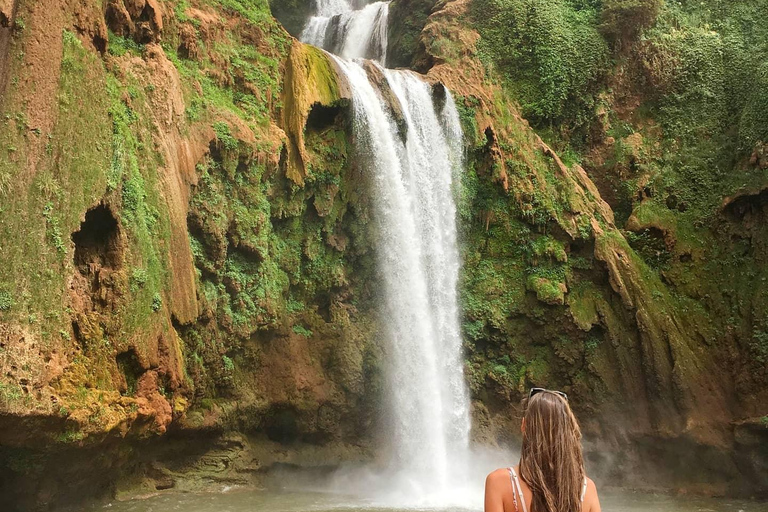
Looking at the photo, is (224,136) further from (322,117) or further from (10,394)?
(10,394)

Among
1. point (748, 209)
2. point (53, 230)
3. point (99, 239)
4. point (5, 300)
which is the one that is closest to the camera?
point (5, 300)

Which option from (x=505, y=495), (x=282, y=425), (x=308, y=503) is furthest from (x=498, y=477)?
(x=282, y=425)

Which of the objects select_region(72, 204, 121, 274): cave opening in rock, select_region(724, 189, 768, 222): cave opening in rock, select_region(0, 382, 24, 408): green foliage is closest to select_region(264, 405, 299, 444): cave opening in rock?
select_region(72, 204, 121, 274): cave opening in rock

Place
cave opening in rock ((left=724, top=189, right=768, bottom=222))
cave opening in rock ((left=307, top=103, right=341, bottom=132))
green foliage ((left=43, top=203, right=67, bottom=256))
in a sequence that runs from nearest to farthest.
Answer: green foliage ((left=43, top=203, right=67, bottom=256)) < cave opening in rock ((left=307, top=103, right=341, bottom=132)) < cave opening in rock ((left=724, top=189, right=768, bottom=222))

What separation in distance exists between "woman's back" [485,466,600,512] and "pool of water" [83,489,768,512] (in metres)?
10.1

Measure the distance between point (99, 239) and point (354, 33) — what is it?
60.3 feet

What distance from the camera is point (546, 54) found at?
22.0 metres

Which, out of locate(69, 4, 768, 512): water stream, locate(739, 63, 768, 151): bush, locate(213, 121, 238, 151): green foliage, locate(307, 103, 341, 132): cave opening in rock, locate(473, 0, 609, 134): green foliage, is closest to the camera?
locate(213, 121, 238, 151): green foliage

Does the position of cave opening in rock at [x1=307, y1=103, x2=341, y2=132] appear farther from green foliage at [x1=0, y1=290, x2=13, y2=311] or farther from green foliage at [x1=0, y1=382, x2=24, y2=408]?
green foliage at [x1=0, y1=382, x2=24, y2=408]

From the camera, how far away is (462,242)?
19.0 meters

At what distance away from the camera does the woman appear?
2793 millimetres

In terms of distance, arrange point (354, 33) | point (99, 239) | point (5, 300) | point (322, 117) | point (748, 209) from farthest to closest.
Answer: point (354, 33) → point (748, 209) → point (322, 117) → point (99, 239) → point (5, 300)

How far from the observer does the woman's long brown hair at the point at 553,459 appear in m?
2.79

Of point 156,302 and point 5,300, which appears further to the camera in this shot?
point 156,302
